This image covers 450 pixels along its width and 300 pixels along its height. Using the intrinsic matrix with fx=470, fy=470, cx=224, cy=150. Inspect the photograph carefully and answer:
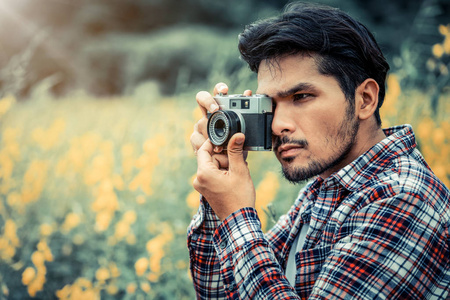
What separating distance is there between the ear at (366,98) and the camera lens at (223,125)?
314mm

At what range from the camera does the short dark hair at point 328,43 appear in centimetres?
122

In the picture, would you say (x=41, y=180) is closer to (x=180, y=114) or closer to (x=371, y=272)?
(x=180, y=114)

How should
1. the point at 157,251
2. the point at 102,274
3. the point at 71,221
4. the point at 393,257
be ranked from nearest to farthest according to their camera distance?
the point at 393,257
the point at 157,251
the point at 102,274
the point at 71,221

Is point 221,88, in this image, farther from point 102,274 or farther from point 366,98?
point 102,274

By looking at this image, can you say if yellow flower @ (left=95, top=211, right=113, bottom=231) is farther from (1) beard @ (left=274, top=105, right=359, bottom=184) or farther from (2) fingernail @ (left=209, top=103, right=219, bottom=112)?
(1) beard @ (left=274, top=105, right=359, bottom=184)

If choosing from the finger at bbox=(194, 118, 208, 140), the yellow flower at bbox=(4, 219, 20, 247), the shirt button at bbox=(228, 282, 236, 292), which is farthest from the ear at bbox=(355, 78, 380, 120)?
the yellow flower at bbox=(4, 219, 20, 247)

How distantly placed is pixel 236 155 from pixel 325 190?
258 millimetres

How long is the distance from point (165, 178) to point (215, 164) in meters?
1.17

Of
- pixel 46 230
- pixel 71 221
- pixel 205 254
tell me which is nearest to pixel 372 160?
pixel 205 254

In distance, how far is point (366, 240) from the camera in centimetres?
97

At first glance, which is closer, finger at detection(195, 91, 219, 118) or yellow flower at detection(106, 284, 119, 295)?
finger at detection(195, 91, 219, 118)

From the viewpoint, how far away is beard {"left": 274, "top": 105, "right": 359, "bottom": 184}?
1.21m

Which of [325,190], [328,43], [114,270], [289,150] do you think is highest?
[328,43]

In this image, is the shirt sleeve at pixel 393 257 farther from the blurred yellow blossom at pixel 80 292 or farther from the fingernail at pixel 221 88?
the blurred yellow blossom at pixel 80 292
